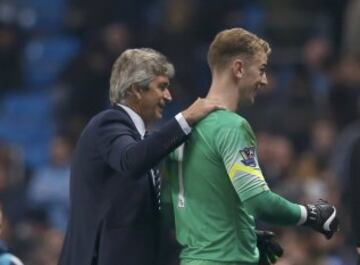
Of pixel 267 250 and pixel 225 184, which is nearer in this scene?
pixel 225 184

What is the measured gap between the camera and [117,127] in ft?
26.3

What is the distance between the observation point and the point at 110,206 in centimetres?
806

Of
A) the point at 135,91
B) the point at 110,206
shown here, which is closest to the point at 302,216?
the point at 110,206

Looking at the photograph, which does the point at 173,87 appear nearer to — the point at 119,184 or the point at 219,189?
the point at 119,184

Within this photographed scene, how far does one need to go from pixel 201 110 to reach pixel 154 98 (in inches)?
17.0

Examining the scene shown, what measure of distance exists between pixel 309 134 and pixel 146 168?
6.99 metres

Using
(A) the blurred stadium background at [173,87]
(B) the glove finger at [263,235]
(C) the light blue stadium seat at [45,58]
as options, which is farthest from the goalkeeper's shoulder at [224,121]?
(C) the light blue stadium seat at [45,58]

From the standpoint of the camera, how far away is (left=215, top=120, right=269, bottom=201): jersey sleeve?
25.0 ft

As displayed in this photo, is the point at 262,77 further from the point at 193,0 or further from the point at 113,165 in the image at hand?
the point at 193,0

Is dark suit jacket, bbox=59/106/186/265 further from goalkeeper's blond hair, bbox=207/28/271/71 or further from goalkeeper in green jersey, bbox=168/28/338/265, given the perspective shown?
goalkeeper's blond hair, bbox=207/28/271/71

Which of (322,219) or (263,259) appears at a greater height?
(322,219)

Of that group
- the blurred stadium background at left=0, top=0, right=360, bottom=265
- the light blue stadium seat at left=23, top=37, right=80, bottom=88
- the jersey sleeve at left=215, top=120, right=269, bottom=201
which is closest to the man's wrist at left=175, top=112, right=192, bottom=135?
the jersey sleeve at left=215, top=120, right=269, bottom=201

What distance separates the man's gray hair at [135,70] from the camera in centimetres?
814

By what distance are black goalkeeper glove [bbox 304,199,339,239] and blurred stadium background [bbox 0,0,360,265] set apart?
376cm
